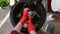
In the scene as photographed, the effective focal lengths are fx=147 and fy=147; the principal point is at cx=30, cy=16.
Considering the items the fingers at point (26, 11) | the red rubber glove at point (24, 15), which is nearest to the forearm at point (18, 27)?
the red rubber glove at point (24, 15)

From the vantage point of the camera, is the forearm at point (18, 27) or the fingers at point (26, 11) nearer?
the forearm at point (18, 27)

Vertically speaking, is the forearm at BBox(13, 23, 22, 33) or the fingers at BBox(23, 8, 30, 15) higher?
the fingers at BBox(23, 8, 30, 15)

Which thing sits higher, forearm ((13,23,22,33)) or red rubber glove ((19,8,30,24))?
red rubber glove ((19,8,30,24))

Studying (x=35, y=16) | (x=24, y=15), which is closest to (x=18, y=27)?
(x=24, y=15)

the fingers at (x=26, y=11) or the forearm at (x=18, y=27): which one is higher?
the fingers at (x=26, y=11)

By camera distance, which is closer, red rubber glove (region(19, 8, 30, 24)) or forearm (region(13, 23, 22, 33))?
forearm (region(13, 23, 22, 33))

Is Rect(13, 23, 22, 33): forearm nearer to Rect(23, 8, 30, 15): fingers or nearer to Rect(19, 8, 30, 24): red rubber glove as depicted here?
Rect(19, 8, 30, 24): red rubber glove

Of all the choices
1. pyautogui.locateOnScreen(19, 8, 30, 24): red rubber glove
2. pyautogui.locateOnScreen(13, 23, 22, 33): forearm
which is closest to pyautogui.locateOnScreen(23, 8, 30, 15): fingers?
pyautogui.locateOnScreen(19, 8, 30, 24): red rubber glove

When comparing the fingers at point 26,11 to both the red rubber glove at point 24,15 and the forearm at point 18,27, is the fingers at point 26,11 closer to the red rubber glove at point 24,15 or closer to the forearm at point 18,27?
the red rubber glove at point 24,15

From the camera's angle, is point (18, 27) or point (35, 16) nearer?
point (18, 27)

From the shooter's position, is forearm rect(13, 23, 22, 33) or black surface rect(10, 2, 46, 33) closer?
forearm rect(13, 23, 22, 33)

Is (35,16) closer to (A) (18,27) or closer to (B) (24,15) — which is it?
(B) (24,15)

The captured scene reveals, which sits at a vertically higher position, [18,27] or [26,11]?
[26,11]

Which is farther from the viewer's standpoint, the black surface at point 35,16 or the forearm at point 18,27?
the black surface at point 35,16
